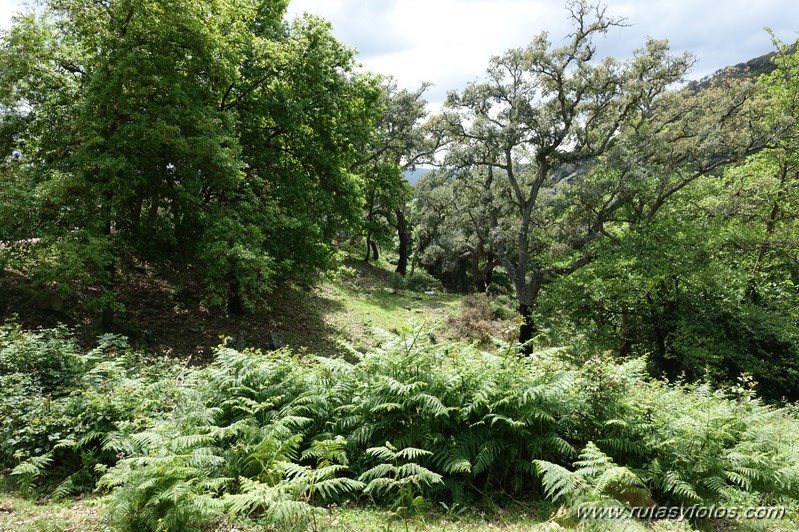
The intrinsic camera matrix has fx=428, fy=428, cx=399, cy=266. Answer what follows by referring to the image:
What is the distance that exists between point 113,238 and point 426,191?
2110 centimetres

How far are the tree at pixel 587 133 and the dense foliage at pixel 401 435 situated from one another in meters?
8.66

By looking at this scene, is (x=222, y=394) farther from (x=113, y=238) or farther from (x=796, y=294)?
(x=796, y=294)

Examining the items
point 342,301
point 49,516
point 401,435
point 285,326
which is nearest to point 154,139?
point 285,326

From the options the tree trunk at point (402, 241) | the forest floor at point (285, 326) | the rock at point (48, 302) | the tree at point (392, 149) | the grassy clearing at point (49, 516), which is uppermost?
the tree at point (392, 149)

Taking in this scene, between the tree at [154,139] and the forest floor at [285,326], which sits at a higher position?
the tree at [154,139]

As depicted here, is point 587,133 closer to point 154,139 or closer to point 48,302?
point 154,139

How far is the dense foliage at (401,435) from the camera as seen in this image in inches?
175

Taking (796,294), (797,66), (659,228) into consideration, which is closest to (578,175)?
(659,228)

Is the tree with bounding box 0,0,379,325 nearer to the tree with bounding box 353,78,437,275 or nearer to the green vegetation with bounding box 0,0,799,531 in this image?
the green vegetation with bounding box 0,0,799,531

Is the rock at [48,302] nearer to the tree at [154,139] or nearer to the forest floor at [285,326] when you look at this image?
the forest floor at [285,326]

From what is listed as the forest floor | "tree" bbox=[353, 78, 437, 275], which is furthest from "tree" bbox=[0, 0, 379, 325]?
"tree" bbox=[353, 78, 437, 275]

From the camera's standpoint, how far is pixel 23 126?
10703 millimetres

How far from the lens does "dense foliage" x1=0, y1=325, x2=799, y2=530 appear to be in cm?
443

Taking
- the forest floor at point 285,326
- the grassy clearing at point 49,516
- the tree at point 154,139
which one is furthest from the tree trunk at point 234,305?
the grassy clearing at point 49,516
